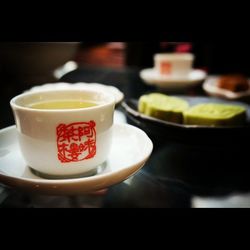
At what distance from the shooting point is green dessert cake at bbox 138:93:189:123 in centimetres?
102

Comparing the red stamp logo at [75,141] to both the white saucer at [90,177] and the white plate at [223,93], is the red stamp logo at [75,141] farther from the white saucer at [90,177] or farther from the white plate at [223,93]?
the white plate at [223,93]

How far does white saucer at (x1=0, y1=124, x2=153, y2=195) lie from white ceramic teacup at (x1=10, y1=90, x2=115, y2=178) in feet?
0.12

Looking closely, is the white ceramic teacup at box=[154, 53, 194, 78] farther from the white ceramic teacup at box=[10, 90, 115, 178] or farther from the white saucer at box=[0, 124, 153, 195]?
the white ceramic teacup at box=[10, 90, 115, 178]

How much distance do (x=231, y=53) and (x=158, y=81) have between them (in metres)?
1.24

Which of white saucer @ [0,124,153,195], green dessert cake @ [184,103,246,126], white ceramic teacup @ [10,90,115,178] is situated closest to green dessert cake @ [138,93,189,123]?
green dessert cake @ [184,103,246,126]

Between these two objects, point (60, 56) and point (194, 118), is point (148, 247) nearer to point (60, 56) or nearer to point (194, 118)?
point (194, 118)

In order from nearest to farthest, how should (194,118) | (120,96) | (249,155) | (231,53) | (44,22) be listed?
(44,22) → (249,155) → (194,118) → (120,96) → (231,53)

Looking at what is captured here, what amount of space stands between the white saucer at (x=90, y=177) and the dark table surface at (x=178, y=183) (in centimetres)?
5

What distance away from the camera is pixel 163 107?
1047mm

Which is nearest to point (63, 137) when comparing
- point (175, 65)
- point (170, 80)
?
point (170, 80)

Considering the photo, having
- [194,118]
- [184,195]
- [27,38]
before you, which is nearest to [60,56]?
[194,118]

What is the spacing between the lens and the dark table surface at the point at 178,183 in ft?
2.08

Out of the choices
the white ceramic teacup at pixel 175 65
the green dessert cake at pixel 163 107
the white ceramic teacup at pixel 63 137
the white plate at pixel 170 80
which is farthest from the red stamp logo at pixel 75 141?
Answer: the white ceramic teacup at pixel 175 65

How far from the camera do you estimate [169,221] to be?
602mm
